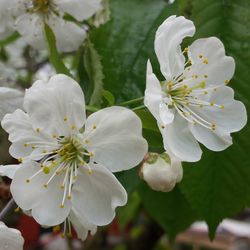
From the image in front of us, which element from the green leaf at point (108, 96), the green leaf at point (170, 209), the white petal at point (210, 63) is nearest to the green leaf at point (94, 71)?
the green leaf at point (108, 96)

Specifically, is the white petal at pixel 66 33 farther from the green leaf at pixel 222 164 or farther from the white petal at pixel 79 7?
the green leaf at pixel 222 164

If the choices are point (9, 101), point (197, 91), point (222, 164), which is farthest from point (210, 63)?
point (9, 101)

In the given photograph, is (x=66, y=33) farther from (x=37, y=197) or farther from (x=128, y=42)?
(x=37, y=197)

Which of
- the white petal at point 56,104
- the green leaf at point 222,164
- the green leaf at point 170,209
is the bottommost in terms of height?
the green leaf at point 170,209

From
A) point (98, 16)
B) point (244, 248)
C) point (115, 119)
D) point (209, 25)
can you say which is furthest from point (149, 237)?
point (244, 248)

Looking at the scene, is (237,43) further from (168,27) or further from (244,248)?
(244,248)

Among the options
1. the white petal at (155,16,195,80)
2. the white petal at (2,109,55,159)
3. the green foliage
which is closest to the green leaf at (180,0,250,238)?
the green foliage
